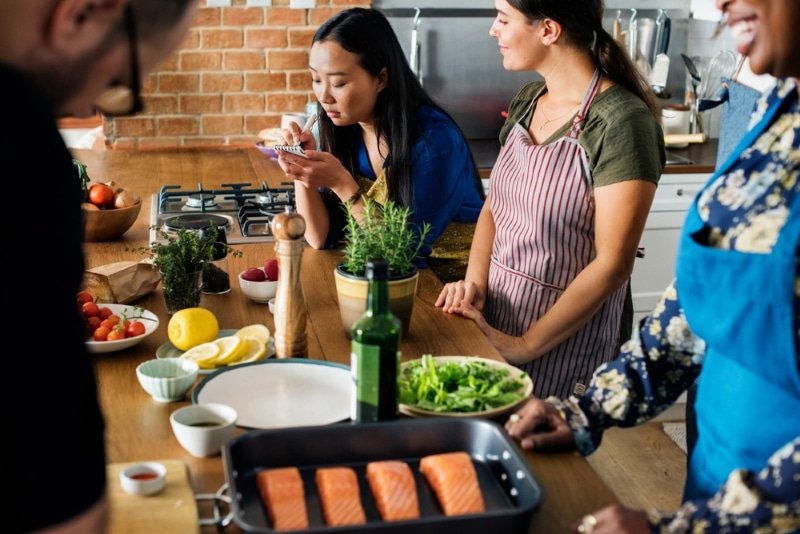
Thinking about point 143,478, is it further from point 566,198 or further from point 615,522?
point 566,198

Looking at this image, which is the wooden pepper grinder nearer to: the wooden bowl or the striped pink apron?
the striped pink apron

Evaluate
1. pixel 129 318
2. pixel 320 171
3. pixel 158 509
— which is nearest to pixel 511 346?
pixel 320 171

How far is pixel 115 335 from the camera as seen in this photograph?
1889mm

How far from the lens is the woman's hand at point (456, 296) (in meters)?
2.18

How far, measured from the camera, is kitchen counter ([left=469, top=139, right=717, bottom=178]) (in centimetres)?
394

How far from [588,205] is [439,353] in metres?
0.66

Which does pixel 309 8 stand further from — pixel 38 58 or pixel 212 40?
pixel 38 58

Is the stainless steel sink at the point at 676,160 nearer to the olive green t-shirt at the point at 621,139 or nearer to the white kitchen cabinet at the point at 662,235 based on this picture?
the white kitchen cabinet at the point at 662,235

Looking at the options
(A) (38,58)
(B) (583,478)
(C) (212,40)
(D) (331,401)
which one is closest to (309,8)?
(C) (212,40)

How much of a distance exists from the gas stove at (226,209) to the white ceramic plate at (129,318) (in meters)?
0.57

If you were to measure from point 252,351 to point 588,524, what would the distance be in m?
0.80

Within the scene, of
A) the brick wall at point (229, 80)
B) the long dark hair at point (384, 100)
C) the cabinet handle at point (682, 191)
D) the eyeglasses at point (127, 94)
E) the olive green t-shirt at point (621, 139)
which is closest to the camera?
the eyeglasses at point (127, 94)

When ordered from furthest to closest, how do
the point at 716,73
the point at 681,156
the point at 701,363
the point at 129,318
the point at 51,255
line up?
the point at 716,73
the point at 681,156
the point at 129,318
the point at 701,363
the point at 51,255

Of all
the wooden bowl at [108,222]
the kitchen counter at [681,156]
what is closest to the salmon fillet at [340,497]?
the wooden bowl at [108,222]
